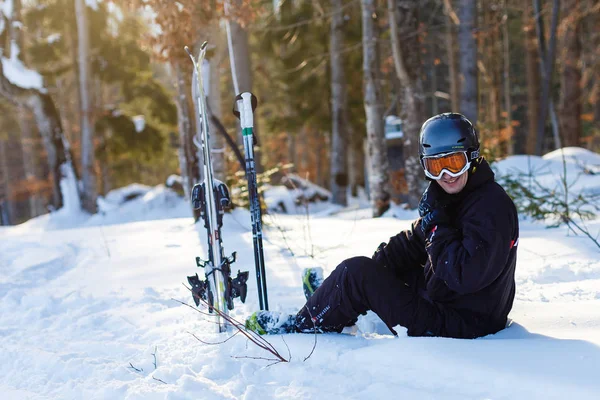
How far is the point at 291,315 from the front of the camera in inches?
120

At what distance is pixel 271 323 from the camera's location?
3.02 metres

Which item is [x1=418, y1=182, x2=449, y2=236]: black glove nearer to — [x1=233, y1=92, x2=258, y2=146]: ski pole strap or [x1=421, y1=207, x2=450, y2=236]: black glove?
[x1=421, y1=207, x2=450, y2=236]: black glove

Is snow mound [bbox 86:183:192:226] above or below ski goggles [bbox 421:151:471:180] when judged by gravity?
below

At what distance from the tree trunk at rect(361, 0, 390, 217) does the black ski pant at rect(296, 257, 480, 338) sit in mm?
5190

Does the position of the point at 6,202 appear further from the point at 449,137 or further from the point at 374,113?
the point at 449,137

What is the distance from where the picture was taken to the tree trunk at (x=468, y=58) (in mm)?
8734

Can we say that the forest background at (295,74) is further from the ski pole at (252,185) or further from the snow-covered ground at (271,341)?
the snow-covered ground at (271,341)

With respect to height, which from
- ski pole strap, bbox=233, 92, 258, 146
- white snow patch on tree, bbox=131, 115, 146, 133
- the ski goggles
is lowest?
the ski goggles

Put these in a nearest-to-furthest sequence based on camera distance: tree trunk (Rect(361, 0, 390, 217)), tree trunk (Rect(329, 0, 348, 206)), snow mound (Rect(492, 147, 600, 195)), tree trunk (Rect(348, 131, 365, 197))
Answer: snow mound (Rect(492, 147, 600, 195))
tree trunk (Rect(361, 0, 390, 217))
tree trunk (Rect(329, 0, 348, 206))
tree trunk (Rect(348, 131, 365, 197))

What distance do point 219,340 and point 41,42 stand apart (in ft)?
51.2

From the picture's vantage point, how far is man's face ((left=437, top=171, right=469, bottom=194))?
9.01 feet

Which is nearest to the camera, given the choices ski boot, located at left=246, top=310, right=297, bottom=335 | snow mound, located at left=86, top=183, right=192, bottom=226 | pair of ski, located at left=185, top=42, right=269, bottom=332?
ski boot, located at left=246, top=310, right=297, bottom=335

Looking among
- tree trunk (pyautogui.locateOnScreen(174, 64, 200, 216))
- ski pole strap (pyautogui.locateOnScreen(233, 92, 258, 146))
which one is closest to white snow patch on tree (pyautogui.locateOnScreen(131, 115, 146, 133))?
tree trunk (pyautogui.locateOnScreen(174, 64, 200, 216))

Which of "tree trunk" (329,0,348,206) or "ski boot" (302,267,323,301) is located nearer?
"ski boot" (302,267,323,301)
